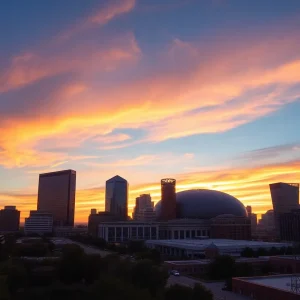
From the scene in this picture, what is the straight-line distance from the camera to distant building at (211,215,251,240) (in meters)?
125

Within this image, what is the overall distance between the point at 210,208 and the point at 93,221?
219 feet

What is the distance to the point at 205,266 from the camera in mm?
61531

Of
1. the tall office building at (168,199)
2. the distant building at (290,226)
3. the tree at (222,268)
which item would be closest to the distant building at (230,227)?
the tall office building at (168,199)

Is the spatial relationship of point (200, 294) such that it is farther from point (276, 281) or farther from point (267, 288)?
point (276, 281)

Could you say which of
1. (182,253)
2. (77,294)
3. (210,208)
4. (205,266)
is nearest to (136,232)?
(210,208)

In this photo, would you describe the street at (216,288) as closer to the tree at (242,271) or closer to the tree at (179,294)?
the tree at (242,271)

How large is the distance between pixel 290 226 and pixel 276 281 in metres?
130

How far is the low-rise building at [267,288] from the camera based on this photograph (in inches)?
1355

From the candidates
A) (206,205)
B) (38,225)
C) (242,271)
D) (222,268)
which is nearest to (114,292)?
(222,268)

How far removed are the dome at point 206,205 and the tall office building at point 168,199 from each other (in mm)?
3731

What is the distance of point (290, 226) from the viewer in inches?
6393

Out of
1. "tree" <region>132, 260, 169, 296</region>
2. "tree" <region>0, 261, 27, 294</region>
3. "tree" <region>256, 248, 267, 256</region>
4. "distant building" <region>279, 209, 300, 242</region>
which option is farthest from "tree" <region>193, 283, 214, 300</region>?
"distant building" <region>279, 209, 300, 242</region>

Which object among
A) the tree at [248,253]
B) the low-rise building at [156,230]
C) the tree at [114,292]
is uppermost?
the low-rise building at [156,230]

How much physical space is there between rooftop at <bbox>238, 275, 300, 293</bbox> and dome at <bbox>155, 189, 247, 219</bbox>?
93495mm
